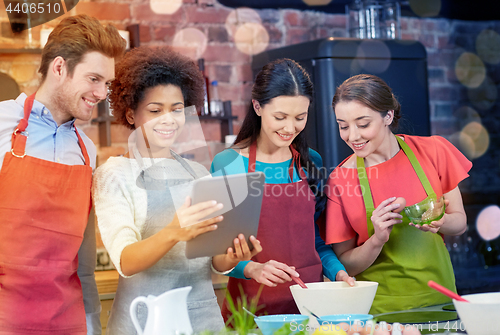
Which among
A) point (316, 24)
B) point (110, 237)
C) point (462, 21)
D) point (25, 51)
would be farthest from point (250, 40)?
point (110, 237)

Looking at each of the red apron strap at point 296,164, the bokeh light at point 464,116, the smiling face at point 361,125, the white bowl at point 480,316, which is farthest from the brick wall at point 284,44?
the white bowl at point 480,316

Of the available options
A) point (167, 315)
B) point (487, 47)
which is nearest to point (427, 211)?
point (167, 315)

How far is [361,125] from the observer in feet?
4.73

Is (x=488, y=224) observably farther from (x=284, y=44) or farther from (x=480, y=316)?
(x=480, y=316)

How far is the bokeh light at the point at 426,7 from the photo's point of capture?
2.73 meters

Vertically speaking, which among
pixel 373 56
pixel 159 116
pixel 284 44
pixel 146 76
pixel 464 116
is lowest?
pixel 464 116

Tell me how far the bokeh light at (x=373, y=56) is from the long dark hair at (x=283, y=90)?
2.78ft

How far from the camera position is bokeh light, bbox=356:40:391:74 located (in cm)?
226

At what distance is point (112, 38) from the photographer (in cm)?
128

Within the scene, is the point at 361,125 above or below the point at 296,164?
above

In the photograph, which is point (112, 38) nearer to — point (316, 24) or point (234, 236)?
point (234, 236)

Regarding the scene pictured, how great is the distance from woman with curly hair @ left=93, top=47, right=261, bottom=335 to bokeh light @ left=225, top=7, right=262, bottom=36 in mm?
1194

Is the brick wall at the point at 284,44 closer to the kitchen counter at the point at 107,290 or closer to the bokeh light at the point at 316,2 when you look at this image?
the bokeh light at the point at 316,2

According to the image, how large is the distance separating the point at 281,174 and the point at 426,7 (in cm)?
173
